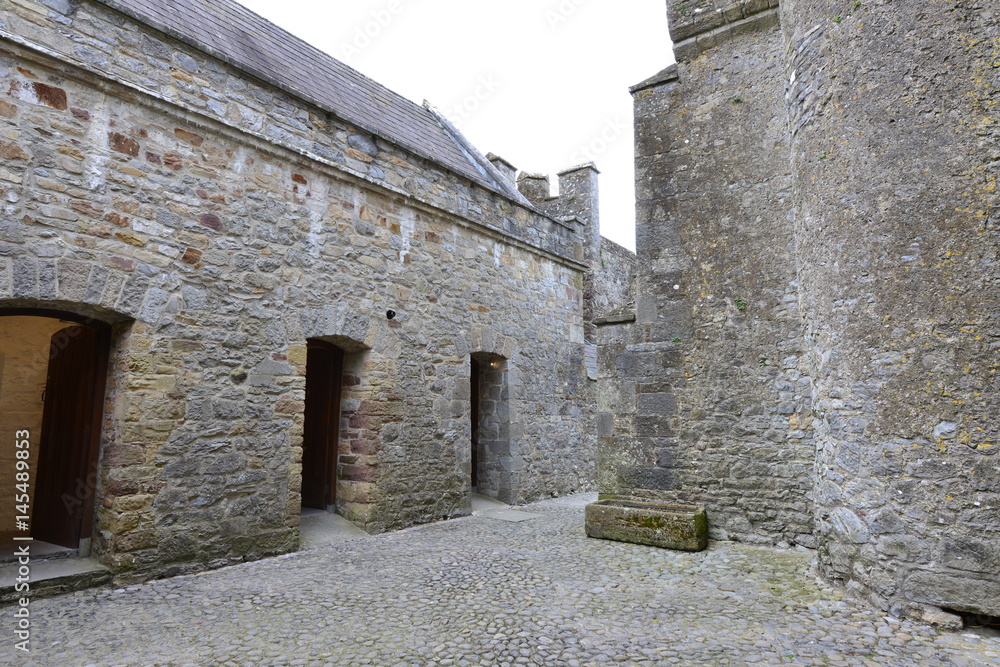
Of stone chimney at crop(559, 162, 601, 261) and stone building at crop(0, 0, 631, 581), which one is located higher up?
stone chimney at crop(559, 162, 601, 261)

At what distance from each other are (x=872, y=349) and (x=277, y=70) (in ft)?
19.7

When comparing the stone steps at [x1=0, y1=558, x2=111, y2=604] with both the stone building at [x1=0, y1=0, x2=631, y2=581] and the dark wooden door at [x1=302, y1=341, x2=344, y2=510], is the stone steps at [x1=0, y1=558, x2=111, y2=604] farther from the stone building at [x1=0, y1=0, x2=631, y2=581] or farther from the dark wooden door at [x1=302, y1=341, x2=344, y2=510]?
the dark wooden door at [x1=302, y1=341, x2=344, y2=510]

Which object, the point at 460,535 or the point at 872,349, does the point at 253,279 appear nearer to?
the point at 460,535

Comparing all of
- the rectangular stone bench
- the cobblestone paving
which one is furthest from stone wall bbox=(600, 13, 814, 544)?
the cobblestone paving

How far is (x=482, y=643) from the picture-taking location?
2.84 m

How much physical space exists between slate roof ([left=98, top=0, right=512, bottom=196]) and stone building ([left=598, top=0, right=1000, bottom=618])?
2.95 m

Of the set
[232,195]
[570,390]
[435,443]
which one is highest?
[232,195]

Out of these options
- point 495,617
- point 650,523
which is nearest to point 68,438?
point 495,617

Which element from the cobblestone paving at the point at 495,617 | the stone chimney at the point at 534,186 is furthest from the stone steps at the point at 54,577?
the stone chimney at the point at 534,186

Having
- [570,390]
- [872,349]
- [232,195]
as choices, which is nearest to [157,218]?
[232,195]

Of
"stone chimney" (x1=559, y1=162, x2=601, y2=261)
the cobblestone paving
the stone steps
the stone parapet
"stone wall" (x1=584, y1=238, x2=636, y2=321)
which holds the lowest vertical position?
the cobblestone paving

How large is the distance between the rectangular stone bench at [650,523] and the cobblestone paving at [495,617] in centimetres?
15

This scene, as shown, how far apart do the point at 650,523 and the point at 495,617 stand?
78.7 inches

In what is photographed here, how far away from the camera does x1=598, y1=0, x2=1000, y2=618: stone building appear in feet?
9.78
